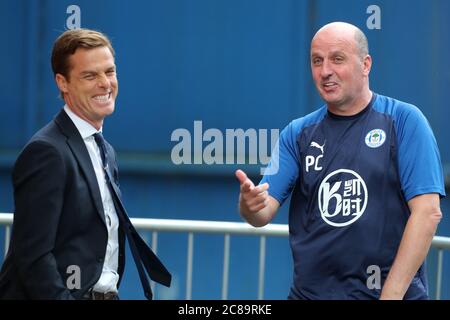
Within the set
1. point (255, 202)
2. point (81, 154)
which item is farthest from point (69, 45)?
point (255, 202)

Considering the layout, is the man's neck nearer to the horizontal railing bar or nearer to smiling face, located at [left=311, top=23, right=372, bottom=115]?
smiling face, located at [left=311, top=23, right=372, bottom=115]

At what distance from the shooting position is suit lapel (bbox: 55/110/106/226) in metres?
3.34

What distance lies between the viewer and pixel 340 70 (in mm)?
3590

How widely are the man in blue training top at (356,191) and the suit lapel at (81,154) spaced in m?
0.48

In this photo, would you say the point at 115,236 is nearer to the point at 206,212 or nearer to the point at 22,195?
the point at 22,195

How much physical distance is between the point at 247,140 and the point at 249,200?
2510 mm

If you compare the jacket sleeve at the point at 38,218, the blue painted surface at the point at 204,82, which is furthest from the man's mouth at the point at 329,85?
the blue painted surface at the point at 204,82

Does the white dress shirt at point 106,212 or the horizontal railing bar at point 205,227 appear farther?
the horizontal railing bar at point 205,227

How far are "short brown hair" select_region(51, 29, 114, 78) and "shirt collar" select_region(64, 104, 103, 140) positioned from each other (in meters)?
0.13

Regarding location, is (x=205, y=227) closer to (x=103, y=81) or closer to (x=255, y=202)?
(x=255, y=202)

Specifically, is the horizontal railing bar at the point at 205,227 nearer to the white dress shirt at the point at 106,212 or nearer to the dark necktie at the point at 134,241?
the dark necktie at the point at 134,241

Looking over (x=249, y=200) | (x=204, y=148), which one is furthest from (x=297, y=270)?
(x=204, y=148)

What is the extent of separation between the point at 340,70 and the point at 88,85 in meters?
0.89

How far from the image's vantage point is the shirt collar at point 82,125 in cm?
345
